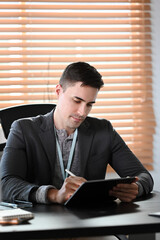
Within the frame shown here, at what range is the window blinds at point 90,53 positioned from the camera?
9.78 ft

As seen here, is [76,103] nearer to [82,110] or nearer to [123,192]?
[82,110]

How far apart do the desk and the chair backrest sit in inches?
30.6

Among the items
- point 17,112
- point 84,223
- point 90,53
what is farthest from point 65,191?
point 90,53

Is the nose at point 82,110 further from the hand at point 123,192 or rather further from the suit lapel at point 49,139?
the hand at point 123,192

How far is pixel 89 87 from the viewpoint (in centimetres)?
201

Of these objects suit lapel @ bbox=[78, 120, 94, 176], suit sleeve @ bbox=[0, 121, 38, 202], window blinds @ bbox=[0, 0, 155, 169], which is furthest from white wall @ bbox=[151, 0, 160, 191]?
suit sleeve @ bbox=[0, 121, 38, 202]

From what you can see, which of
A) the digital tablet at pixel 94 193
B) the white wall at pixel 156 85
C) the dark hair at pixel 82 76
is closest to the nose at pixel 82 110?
the dark hair at pixel 82 76

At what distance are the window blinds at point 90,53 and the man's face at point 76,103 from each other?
3.23 ft

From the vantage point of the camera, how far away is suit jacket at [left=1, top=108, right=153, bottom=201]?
73.5 inches

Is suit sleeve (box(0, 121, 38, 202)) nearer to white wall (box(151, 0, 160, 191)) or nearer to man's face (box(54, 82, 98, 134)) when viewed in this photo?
man's face (box(54, 82, 98, 134))

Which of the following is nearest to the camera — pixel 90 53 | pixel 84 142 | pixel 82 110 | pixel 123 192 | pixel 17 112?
pixel 123 192

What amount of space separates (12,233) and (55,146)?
2.95 ft

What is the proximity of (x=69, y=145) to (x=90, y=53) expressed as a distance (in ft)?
3.89

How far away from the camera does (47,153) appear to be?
2.01m
